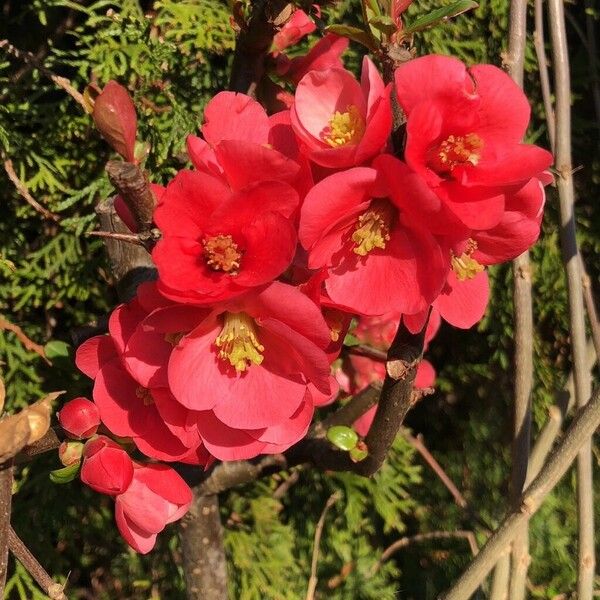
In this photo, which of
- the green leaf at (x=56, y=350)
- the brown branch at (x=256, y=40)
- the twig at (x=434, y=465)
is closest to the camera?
the brown branch at (x=256, y=40)

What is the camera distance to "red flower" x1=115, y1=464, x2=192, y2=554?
0.58 m

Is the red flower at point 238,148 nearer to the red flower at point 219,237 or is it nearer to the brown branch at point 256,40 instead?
the red flower at point 219,237

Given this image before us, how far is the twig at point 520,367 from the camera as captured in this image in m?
0.71

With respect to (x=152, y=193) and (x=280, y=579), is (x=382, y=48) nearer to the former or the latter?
(x=152, y=193)

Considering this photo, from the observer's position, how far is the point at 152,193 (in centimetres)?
46

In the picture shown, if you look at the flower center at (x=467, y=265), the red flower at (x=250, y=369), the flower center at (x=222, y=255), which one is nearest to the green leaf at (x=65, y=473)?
the red flower at (x=250, y=369)

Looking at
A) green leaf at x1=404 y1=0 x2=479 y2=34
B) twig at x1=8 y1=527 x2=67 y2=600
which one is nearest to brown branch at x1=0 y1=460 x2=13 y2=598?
twig at x1=8 y1=527 x2=67 y2=600

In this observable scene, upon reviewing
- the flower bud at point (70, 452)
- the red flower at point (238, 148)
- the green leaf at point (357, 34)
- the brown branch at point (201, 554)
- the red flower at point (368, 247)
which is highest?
the green leaf at point (357, 34)

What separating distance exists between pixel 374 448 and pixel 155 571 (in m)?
0.73

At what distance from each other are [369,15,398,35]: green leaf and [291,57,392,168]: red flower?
0.07ft

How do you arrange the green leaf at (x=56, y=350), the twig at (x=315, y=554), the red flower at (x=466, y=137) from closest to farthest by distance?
the red flower at (x=466, y=137) → the green leaf at (x=56, y=350) → the twig at (x=315, y=554)

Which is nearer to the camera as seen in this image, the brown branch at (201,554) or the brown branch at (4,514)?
the brown branch at (4,514)

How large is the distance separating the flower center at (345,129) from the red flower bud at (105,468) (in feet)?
0.93

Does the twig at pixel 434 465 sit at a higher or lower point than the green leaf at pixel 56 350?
lower
